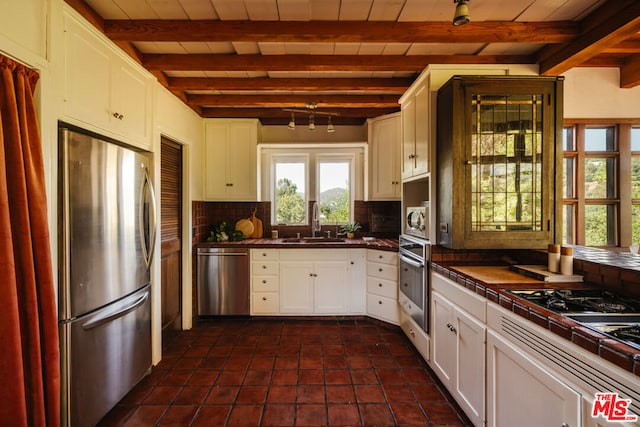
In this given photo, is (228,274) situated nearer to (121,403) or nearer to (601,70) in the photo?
(121,403)

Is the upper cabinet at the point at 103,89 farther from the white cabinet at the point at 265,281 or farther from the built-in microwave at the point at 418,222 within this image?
the built-in microwave at the point at 418,222

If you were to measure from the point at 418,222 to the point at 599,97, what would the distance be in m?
2.03

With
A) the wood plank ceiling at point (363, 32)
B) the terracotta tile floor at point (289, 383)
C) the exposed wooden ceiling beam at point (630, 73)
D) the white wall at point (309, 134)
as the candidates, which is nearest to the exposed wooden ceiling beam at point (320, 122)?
the white wall at point (309, 134)

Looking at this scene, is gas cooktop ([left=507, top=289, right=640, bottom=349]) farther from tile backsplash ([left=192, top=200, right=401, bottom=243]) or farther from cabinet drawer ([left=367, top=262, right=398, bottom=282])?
tile backsplash ([left=192, top=200, right=401, bottom=243])

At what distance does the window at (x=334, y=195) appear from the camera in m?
4.07

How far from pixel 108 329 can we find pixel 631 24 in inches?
140

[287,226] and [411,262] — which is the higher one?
[287,226]

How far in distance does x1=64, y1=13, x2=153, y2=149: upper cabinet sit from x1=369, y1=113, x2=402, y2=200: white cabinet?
2417mm

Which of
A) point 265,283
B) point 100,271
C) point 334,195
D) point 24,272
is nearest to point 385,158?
point 334,195

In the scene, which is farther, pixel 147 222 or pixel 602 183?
pixel 602 183

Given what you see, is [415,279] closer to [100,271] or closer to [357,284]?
[357,284]

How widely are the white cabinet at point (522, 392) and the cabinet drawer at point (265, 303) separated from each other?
2333 mm

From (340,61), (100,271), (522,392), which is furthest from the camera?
(340,61)

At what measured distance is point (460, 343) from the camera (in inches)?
71.2
